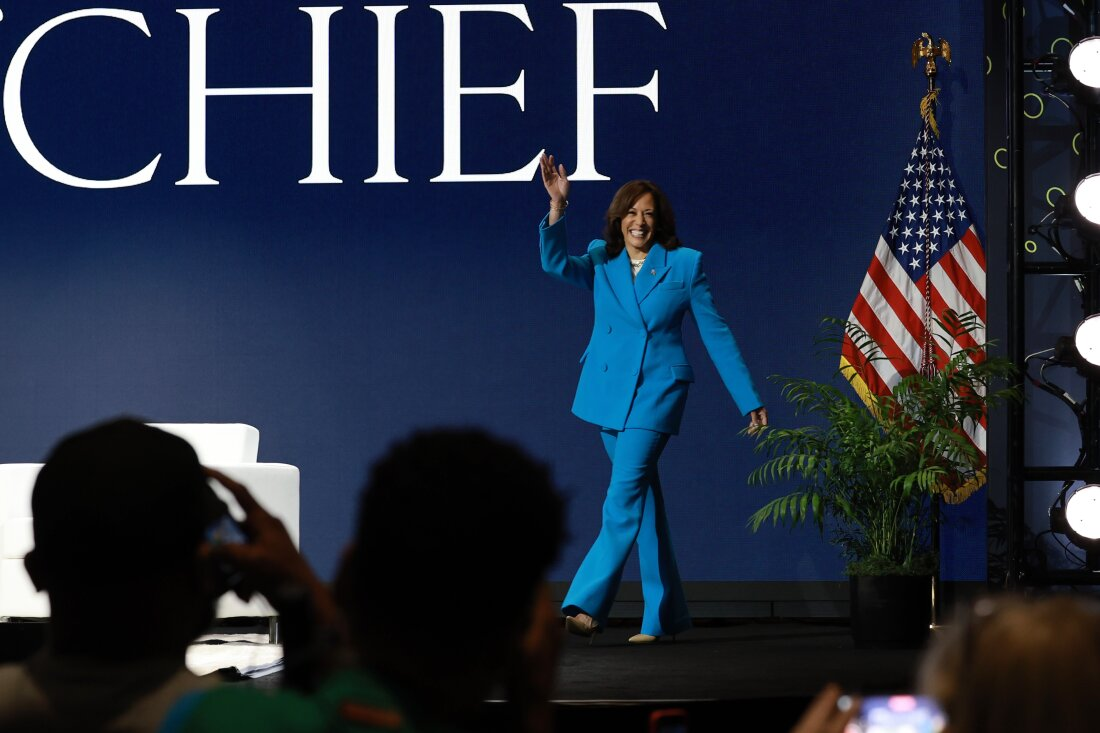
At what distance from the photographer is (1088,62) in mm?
5121

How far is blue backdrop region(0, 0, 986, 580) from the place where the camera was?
6281 mm

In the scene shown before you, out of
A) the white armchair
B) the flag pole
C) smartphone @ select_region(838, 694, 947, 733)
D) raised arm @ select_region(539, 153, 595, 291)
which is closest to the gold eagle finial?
the flag pole

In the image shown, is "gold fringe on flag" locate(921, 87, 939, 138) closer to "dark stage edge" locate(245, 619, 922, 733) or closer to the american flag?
the american flag

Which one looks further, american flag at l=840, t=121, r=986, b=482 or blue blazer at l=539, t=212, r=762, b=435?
american flag at l=840, t=121, r=986, b=482

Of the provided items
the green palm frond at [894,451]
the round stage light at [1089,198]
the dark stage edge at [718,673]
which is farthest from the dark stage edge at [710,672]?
the round stage light at [1089,198]

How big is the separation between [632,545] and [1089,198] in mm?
2128

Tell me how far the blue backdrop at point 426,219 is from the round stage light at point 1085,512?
3.10 feet

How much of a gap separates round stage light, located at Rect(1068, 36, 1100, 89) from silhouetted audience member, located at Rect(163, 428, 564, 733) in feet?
15.4

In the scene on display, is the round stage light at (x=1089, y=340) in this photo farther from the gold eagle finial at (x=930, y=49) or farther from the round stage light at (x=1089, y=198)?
the gold eagle finial at (x=930, y=49)

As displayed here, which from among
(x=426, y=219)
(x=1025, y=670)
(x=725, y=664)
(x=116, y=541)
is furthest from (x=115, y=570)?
(x=426, y=219)

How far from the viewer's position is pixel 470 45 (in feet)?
21.0

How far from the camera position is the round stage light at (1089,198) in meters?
5.09

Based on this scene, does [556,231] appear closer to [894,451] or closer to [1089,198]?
[894,451]

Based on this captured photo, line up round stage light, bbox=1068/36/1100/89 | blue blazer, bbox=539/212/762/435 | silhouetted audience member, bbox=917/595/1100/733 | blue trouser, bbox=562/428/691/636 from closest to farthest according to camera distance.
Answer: silhouetted audience member, bbox=917/595/1100/733, blue trouser, bbox=562/428/691/636, blue blazer, bbox=539/212/762/435, round stage light, bbox=1068/36/1100/89
